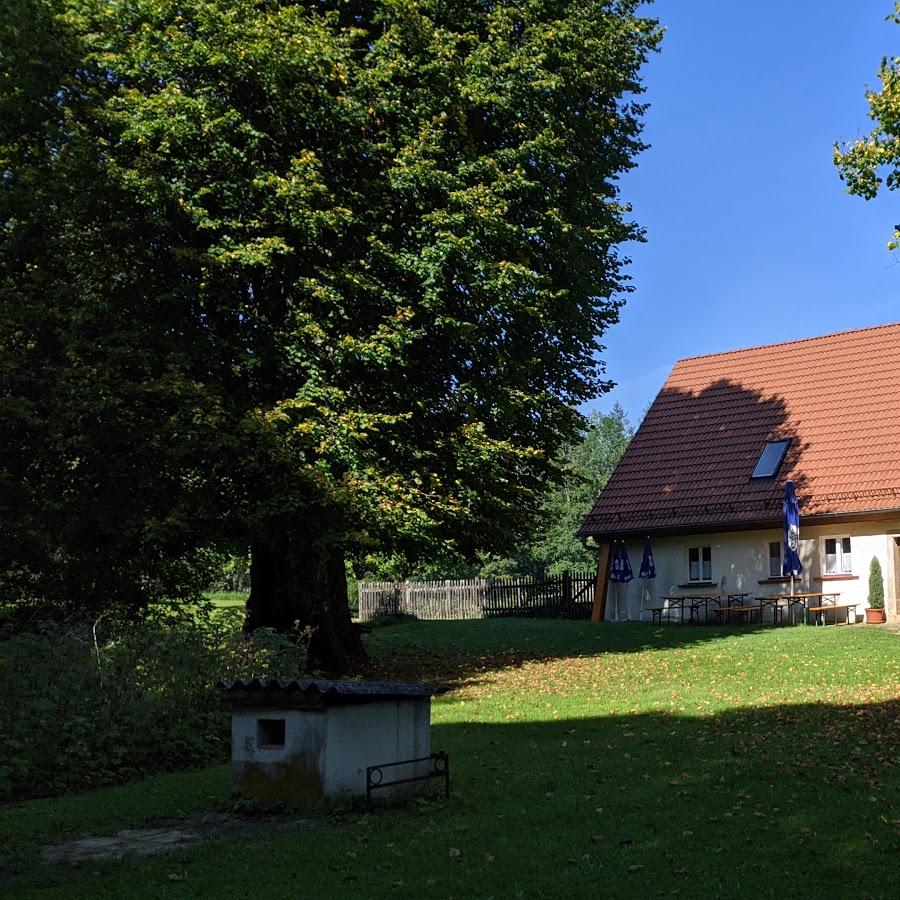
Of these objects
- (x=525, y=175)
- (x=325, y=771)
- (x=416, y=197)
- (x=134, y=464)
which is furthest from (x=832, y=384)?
(x=325, y=771)

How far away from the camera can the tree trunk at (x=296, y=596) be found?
70.4ft

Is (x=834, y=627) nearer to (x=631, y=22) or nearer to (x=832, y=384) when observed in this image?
(x=832, y=384)

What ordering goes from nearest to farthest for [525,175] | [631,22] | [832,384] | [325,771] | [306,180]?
[325,771] → [306,180] → [525,175] → [631,22] → [832,384]

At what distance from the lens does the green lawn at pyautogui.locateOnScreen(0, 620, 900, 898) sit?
26.1 ft

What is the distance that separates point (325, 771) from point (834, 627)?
62.9ft

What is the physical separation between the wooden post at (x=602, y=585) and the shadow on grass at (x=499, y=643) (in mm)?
892

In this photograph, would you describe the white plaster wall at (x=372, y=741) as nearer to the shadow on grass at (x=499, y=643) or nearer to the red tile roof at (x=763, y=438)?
the shadow on grass at (x=499, y=643)

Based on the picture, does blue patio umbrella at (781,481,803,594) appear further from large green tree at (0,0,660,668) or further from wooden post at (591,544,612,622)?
large green tree at (0,0,660,668)

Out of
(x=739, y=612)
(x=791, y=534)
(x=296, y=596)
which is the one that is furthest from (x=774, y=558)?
(x=296, y=596)

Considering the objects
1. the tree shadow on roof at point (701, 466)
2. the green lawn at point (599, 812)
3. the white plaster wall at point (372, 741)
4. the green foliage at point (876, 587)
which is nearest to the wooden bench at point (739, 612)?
the tree shadow on roof at point (701, 466)

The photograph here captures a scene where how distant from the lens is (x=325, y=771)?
10.5m

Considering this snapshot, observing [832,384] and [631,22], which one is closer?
[631,22]

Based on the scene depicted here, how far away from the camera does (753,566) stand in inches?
1230

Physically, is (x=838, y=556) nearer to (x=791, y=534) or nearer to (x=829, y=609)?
(x=829, y=609)
